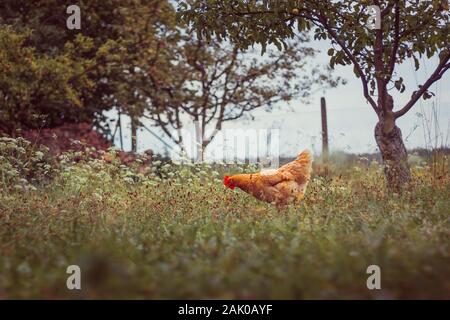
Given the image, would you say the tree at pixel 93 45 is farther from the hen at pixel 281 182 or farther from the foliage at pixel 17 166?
the hen at pixel 281 182

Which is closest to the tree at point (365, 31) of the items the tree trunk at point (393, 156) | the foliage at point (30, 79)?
the tree trunk at point (393, 156)

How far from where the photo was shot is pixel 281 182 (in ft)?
25.2

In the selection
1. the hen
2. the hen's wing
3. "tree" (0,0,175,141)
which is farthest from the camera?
"tree" (0,0,175,141)

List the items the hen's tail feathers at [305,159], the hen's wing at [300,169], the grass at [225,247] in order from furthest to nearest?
the hen's tail feathers at [305,159] → the hen's wing at [300,169] → the grass at [225,247]

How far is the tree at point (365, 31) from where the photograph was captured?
8547mm

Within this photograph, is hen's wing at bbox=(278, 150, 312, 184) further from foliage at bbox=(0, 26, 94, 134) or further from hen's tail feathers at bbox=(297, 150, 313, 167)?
foliage at bbox=(0, 26, 94, 134)

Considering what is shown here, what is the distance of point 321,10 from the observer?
8.80 meters

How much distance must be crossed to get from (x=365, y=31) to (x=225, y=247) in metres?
5.25

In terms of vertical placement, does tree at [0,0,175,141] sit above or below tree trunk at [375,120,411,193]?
above

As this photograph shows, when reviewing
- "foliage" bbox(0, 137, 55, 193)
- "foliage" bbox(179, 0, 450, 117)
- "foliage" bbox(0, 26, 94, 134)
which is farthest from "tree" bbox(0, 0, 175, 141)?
"foliage" bbox(179, 0, 450, 117)

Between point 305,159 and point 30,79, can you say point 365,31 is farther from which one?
point 30,79

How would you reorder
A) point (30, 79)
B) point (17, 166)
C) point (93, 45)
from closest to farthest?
point (17, 166)
point (30, 79)
point (93, 45)

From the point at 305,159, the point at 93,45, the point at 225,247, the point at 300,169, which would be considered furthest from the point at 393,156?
the point at 93,45

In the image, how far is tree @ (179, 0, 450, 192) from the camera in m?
8.55
